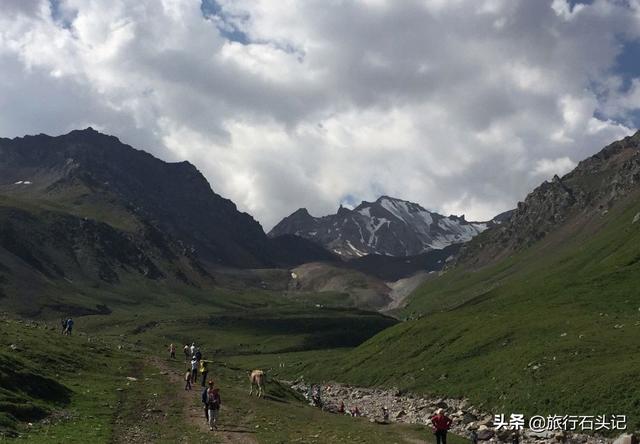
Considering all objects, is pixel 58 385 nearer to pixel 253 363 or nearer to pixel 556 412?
pixel 556 412

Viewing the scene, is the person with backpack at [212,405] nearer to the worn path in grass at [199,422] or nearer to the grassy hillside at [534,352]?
the worn path in grass at [199,422]

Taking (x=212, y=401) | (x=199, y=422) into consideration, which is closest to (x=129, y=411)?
(x=199, y=422)

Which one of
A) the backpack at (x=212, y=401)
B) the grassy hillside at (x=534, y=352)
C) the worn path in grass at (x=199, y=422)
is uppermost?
the grassy hillside at (x=534, y=352)

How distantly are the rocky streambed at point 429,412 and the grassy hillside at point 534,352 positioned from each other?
2.56 meters

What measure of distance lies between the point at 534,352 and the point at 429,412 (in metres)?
17.3

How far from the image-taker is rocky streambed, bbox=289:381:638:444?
54125 mm

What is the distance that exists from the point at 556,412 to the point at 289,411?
26.7 metres

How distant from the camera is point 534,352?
8156cm

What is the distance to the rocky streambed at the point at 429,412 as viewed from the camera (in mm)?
54125

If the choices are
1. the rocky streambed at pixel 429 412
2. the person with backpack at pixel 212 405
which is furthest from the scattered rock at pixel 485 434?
the person with backpack at pixel 212 405

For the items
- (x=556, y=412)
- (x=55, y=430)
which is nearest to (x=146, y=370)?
(x=55, y=430)

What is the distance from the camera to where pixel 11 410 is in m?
39.4

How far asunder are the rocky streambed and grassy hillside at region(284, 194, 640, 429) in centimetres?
256

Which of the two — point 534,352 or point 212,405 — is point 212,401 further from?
point 534,352
